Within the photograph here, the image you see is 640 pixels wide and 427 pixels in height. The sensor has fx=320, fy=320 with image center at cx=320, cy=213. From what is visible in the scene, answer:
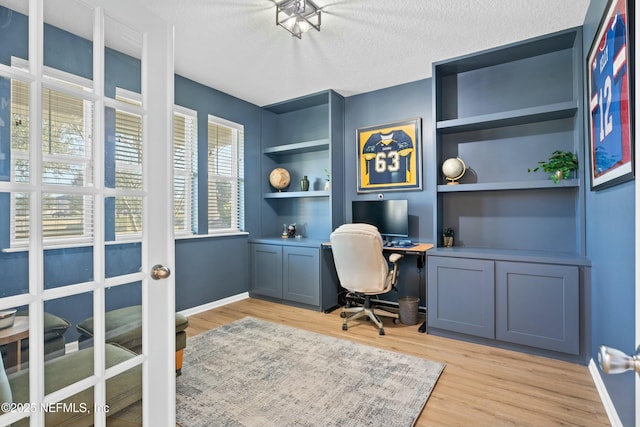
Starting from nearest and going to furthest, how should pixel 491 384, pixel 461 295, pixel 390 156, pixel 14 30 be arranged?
1. pixel 14 30
2. pixel 491 384
3. pixel 461 295
4. pixel 390 156

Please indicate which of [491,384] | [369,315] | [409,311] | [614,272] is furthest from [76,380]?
[409,311]

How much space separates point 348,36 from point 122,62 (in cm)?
214

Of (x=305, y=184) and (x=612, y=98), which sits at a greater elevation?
(x=612, y=98)

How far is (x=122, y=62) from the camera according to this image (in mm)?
1109

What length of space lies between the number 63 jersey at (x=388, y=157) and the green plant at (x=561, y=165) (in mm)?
1335

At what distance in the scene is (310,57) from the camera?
10.3ft

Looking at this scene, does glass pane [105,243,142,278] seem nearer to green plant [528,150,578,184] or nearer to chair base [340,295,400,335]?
chair base [340,295,400,335]

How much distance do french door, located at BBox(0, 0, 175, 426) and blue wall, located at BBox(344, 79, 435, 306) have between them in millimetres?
2916

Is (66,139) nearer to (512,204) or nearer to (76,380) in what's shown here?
(76,380)

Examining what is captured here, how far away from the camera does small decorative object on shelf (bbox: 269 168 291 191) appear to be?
4.48 metres

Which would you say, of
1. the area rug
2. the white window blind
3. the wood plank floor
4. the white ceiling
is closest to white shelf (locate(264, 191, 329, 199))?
the white ceiling

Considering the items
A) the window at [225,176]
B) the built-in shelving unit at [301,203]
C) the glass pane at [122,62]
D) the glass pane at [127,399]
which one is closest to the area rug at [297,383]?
the glass pane at [127,399]

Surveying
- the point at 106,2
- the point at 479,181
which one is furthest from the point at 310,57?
the point at 106,2

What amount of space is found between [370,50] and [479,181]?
5.56 feet
